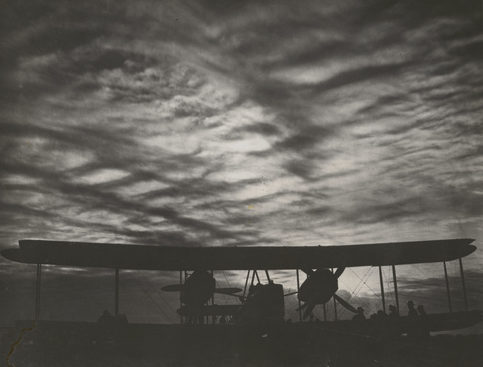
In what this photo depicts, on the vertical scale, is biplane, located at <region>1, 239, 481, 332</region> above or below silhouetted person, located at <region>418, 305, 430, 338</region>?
above

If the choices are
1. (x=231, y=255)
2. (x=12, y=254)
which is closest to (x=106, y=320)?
(x=12, y=254)

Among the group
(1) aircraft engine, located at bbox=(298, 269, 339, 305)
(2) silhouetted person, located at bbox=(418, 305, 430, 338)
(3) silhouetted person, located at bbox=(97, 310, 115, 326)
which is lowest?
(2) silhouetted person, located at bbox=(418, 305, 430, 338)

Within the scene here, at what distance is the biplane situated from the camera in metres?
15.5

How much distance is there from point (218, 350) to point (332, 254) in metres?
6.01

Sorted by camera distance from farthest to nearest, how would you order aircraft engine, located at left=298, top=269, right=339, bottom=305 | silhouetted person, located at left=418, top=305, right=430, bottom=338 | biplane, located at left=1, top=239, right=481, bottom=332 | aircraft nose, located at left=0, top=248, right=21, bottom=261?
1. aircraft engine, located at left=298, top=269, right=339, bottom=305
2. silhouetted person, located at left=418, top=305, right=430, bottom=338
3. biplane, located at left=1, top=239, right=481, bottom=332
4. aircraft nose, located at left=0, top=248, right=21, bottom=261

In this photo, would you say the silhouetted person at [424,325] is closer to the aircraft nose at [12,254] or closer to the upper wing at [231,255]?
the upper wing at [231,255]

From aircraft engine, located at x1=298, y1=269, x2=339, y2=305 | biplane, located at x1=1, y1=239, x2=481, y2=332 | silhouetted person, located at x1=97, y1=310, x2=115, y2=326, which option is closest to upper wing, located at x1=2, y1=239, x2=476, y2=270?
biplane, located at x1=1, y1=239, x2=481, y2=332

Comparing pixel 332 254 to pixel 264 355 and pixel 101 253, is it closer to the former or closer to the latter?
pixel 264 355

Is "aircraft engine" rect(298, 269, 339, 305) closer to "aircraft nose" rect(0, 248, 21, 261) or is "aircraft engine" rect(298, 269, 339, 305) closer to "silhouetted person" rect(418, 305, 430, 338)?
"silhouetted person" rect(418, 305, 430, 338)

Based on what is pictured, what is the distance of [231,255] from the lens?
54.6 feet

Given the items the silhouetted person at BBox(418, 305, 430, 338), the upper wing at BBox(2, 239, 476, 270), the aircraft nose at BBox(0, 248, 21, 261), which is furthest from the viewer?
the silhouetted person at BBox(418, 305, 430, 338)

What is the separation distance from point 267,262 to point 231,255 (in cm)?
191

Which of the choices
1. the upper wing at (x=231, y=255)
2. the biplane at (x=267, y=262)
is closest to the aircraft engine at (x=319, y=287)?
the biplane at (x=267, y=262)

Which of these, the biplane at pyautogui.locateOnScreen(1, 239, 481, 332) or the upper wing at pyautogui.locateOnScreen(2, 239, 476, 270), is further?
the biplane at pyautogui.locateOnScreen(1, 239, 481, 332)
